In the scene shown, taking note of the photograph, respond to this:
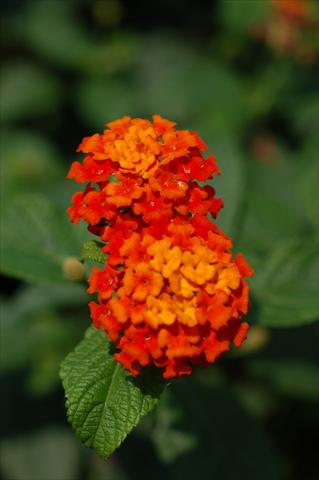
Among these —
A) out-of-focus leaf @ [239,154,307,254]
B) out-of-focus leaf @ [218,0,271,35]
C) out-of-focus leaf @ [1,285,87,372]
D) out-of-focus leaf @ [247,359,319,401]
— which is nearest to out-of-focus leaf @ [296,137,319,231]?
out-of-focus leaf @ [239,154,307,254]

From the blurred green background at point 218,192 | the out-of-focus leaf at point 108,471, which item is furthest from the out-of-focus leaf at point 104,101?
the out-of-focus leaf at point 108,471

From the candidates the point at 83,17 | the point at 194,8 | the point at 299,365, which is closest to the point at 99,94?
the point at 83,17

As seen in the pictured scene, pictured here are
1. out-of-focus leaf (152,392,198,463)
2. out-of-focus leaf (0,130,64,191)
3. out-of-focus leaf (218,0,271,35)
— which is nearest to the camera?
out-of-focus leaf (152,392,198,463)

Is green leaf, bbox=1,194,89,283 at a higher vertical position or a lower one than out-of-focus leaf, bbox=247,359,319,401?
higher

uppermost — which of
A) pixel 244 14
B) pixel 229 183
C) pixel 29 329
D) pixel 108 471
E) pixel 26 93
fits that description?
pixel 244 14

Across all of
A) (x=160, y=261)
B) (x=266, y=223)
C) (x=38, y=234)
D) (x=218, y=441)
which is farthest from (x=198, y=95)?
(x=160, y=261)

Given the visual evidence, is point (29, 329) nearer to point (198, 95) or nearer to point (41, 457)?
point (41, 457)

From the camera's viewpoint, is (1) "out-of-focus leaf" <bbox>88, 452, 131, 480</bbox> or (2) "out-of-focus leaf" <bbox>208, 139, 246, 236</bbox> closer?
(2) "out-of-focus leaf" <bbox>208, 139, 246, 236</bbox>

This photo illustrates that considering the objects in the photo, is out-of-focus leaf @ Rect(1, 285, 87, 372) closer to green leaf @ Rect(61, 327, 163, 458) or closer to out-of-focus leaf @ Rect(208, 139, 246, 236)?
out-of-focus leaf @ Rect(208, 139, 246, 236)
